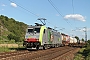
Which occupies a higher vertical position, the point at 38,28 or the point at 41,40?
the point at 38,28

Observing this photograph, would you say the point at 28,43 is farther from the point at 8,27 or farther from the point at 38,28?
the point at 8,27

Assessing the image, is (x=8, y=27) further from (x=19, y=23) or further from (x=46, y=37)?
(x=46, y=37)

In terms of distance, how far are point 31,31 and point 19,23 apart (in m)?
105

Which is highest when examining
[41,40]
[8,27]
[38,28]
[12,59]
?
[8,27]

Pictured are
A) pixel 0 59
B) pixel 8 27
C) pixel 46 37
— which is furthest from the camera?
pixel 8 27

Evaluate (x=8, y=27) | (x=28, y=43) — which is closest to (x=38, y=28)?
(x=28, y=43)

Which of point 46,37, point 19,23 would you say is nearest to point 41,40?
point 46,37

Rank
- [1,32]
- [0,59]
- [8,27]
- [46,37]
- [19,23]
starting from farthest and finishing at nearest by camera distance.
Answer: [19,23] < [8,27] < [1,32] < [46,37] < [0,59]

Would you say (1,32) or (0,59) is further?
(1,32)

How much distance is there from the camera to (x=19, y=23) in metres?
131

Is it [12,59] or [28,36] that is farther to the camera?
[28,36]

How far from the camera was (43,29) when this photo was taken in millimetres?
27344

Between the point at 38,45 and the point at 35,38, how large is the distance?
3.40ft

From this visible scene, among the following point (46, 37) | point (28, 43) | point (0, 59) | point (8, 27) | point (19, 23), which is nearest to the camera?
point (0, 59)
